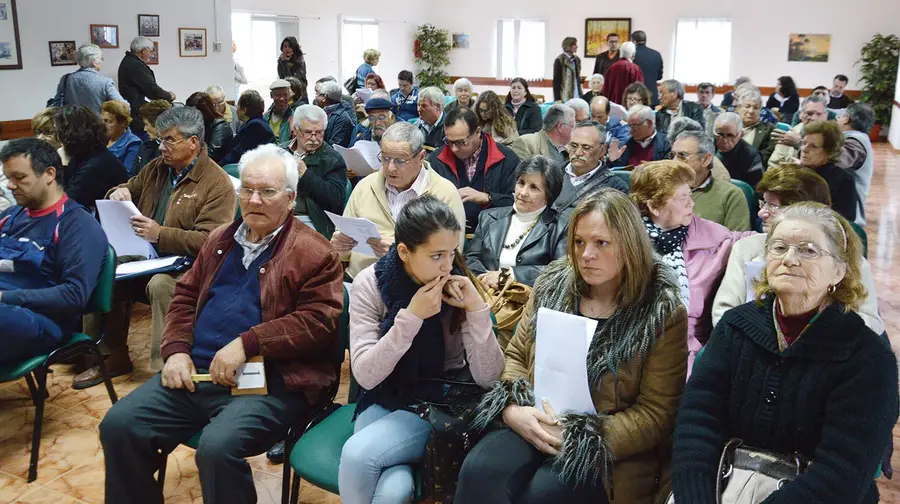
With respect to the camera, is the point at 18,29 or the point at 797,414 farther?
the point at 18,29

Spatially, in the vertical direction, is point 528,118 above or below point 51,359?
above

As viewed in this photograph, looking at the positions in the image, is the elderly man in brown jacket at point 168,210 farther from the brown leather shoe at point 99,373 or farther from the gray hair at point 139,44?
the gray hair at point 139,44

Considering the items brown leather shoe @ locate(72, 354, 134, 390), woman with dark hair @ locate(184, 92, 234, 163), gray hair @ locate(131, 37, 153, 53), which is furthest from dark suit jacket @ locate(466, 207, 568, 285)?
gray hair @ locate(131, 37, 153, 53)

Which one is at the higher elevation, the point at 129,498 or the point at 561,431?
the point at 561,431

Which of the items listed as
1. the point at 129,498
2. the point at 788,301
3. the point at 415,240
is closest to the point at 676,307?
the point at 788,301

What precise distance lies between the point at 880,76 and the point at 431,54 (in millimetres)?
10542

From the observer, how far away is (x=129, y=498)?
99.4 inches

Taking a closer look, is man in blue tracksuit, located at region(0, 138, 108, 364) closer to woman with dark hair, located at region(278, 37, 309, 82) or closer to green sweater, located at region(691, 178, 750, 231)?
green sweater, located at region(691, 178, 750, 231)

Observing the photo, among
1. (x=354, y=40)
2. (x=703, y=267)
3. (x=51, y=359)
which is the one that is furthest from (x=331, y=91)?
(x=354, y=40)

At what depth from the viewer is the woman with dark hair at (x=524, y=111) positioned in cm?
808

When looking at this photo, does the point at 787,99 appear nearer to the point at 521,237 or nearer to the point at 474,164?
the point at 474,164

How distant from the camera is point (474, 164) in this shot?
495 cm

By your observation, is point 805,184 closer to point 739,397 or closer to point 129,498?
point 739,397

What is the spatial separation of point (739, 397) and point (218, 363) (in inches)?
65.5
